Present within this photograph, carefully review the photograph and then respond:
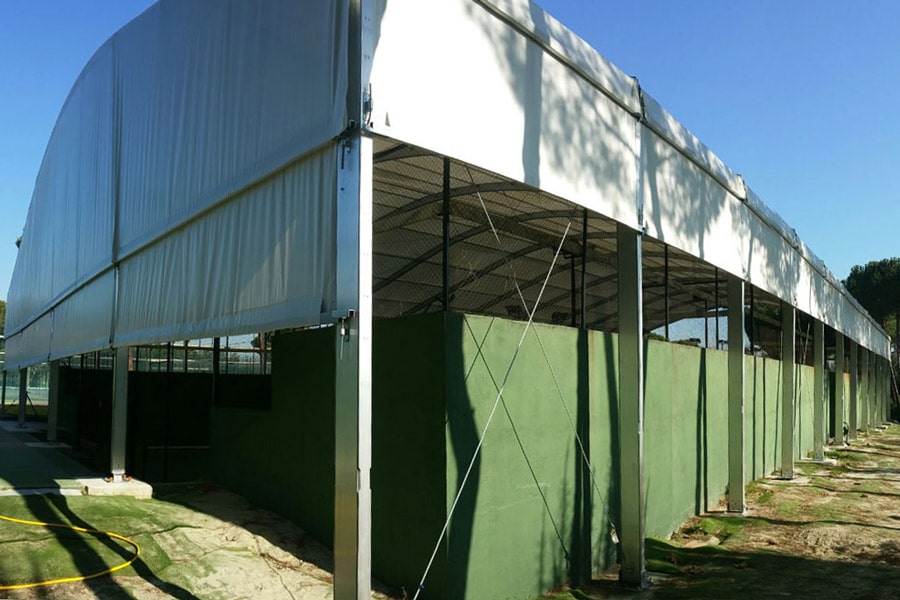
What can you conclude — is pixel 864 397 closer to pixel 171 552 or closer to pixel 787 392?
pixel 787 392

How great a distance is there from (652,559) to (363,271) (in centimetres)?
606

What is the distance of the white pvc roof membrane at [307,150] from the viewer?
5.07 metres

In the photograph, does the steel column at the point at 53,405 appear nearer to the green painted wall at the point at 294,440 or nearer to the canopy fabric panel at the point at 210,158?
the canopy fabric panel at the point at 210,158

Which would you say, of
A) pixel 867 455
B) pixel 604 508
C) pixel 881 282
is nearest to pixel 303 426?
pixel 604 508

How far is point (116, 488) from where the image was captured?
9.49 meters

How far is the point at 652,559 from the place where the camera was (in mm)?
8703

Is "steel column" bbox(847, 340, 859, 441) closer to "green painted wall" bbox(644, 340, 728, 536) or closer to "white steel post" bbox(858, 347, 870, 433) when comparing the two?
"white steel post" bbox(858, 347, 870, 433)

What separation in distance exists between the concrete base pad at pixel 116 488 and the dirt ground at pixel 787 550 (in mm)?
5612

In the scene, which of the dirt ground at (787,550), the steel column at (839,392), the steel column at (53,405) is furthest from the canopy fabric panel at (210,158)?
the steel column at (839,392)

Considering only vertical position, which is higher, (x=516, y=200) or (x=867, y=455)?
(x=516, y=200)

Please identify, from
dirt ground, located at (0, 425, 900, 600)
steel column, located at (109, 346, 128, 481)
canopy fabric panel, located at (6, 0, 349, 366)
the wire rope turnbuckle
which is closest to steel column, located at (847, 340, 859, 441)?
dirt ground, located at (0, 425, 900, 600)

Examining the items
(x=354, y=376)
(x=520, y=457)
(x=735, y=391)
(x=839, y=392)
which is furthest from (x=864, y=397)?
(x=354, y=376)

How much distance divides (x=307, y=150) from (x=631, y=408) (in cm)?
485

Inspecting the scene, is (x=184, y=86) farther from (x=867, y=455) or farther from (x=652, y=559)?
(x=867, y=455)
